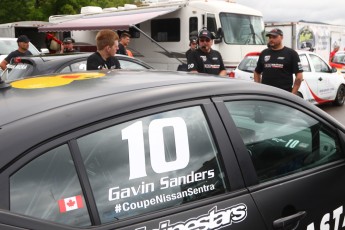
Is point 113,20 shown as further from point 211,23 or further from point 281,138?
point 281,138

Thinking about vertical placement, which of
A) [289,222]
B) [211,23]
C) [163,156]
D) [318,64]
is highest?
[211,23]

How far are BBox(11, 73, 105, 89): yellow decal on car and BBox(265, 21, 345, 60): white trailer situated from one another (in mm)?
17226

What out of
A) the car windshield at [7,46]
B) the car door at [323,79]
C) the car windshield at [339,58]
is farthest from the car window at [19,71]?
the car windshield at [339,58]

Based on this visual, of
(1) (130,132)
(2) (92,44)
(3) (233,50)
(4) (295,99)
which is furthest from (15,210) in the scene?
(2) (92,44)

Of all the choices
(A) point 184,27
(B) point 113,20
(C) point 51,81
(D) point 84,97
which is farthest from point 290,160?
(B) point 113,20

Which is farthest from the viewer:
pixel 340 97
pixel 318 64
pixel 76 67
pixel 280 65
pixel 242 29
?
pixel 242 29

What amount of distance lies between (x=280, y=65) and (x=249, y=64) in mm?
3469

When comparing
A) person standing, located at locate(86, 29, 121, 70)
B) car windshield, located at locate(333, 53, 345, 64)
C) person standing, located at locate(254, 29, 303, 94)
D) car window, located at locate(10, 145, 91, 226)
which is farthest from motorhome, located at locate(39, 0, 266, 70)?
car window, located at locate(10, 145, 91, 226)

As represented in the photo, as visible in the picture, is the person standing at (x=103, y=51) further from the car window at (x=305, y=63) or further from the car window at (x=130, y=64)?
the car window at (x=305, y=63)

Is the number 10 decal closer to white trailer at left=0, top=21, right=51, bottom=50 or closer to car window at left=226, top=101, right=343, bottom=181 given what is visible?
car window at left=226, top=101, right=343, bottom=181

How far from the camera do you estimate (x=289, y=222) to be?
209 centimetres

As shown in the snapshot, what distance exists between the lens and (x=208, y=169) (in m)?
2.00

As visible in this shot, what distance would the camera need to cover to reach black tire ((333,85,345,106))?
431 inches

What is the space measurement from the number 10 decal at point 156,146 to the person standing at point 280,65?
4449 mm
